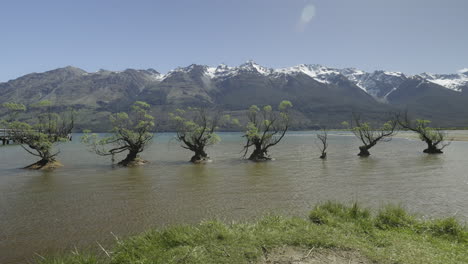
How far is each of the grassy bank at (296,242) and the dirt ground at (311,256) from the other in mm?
72

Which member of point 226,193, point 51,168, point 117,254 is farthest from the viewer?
point 51,168

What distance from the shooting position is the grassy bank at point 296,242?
835 centimetres

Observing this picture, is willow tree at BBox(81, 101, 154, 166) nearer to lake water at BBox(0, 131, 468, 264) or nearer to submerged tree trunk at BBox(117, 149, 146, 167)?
submerged tree trunk at BBox(117, 149, 146, 167)

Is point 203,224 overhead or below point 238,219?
overhead

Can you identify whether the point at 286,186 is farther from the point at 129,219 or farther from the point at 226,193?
the point at 129,219

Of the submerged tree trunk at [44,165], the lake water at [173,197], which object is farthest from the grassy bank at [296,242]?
the submerged tree trunk at [44,165]

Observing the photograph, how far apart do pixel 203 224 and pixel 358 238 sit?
18.3 feet

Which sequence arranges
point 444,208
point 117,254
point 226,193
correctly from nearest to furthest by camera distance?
1. point 117,254
2. point 444,208
3. point 226,193

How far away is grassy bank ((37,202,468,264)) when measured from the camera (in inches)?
329

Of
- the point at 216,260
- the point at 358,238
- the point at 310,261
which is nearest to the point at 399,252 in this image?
the point at 358,238

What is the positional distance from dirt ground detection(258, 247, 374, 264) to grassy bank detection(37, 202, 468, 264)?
7 centimetres

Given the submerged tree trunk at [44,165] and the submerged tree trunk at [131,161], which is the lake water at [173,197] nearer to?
the submerged tree trunk at [44,165]

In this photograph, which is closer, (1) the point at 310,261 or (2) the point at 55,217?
(1) the point at 310,261

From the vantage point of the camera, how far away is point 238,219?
1562 cm
